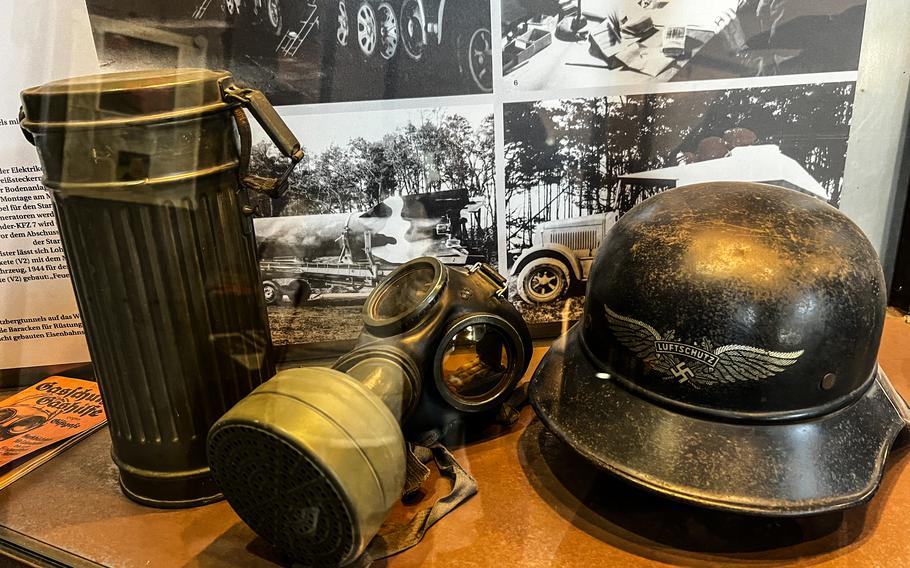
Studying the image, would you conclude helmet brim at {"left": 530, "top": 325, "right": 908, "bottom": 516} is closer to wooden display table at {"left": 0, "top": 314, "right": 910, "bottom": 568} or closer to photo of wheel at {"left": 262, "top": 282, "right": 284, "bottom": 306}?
wooden display table at {"left": 0, "top": 314, "right": 910, "bottom": 568}

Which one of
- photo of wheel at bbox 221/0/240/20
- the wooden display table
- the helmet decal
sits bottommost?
the wooden display table

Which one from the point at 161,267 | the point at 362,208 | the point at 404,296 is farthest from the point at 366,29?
the point at 161,267

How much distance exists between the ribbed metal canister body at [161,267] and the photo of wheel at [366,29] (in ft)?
1.51

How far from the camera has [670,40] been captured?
1512mm

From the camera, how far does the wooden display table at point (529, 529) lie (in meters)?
1.04

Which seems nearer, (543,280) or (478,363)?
(478,363)

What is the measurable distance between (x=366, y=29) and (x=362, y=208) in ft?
1.35

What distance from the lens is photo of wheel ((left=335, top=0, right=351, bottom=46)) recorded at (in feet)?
4.67

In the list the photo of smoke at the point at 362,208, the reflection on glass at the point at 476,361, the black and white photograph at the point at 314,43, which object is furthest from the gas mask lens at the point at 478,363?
the black and white photograph at the point at 314,43

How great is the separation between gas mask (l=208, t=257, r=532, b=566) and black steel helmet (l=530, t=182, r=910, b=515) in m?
0.30

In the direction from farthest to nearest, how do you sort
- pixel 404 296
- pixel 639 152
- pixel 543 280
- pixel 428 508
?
pixel 543 280
pixel 639 152
pixel 404 296
pixel 428 508

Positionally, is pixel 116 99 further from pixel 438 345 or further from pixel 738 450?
pixel 738 450

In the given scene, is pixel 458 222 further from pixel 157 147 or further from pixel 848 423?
pixel 848 423

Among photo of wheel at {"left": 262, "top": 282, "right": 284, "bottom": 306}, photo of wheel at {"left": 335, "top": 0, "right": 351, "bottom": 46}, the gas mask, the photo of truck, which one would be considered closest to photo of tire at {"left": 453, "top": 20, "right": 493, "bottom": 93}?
photo of wheel at {"left": 335, "top": 0, "right": 351, "bottom": 46}
